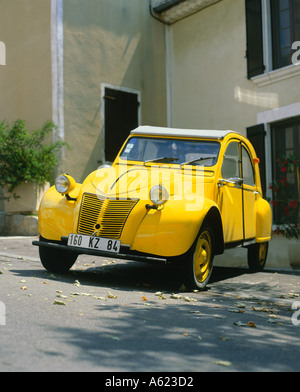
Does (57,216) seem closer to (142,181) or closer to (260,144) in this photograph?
(142,181)

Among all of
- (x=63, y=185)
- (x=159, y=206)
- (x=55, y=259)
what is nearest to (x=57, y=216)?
(x=63, y=185)

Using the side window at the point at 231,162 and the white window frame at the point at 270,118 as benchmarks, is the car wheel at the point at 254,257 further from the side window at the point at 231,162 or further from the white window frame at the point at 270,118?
the white window frame at the point at 270,118

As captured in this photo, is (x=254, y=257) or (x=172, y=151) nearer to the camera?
(x=172, y=151)

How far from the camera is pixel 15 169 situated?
12031 mm

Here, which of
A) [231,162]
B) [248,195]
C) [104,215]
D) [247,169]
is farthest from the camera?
[247,169]

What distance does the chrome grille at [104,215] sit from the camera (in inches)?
231

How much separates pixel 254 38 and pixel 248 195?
6.05 meters

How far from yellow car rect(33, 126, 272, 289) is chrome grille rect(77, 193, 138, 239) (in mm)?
11

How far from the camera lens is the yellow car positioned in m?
5.75

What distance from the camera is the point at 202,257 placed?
621cm

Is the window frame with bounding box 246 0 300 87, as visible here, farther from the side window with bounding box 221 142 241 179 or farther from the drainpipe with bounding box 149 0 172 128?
the side window with bounding box 221 142 241 179

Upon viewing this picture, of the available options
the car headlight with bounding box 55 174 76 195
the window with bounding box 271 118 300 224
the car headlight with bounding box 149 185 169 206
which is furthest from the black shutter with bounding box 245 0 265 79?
the car headlight with bounding box 149 185 169 206

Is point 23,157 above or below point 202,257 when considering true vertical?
above
